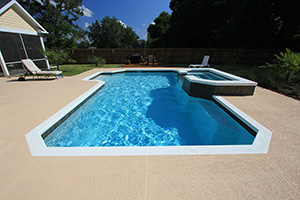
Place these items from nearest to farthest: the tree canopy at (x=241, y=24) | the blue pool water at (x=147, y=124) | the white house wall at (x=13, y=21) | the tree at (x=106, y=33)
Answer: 1. the blue pool water at (x=147, y=124)
2. the white house wall at (x=13, y=21)
3. the tree canopy at (x=241, y=24)
4. the tree at (x=106, y=33)

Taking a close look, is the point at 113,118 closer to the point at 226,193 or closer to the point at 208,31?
the point at 226,193

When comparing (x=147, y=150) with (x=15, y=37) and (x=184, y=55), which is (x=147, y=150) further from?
(x=184, y=55)

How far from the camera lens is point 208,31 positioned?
20.9 metres

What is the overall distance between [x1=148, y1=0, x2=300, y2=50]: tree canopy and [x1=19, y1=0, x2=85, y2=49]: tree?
705 inches

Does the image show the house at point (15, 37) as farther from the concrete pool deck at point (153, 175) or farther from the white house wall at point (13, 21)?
the concrete pool deck at point (153, 175)

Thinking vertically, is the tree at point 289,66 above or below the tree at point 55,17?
below

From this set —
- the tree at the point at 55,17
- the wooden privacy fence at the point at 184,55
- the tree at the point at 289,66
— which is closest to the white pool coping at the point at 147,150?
the tree at the point at 289,66

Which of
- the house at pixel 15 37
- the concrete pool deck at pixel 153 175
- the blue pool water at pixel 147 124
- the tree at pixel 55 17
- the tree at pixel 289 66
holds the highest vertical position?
the tree at pixel 55 17

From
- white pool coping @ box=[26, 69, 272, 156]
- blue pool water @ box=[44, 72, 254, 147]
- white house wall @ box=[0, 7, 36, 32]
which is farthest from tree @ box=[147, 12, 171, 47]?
white pool coping @ box=[26, 69, 272, 156]

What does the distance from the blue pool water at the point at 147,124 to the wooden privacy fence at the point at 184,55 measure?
32.6 ft

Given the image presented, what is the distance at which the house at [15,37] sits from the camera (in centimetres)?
738

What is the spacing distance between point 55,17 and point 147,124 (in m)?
26.5

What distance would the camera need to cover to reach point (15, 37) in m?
8.15

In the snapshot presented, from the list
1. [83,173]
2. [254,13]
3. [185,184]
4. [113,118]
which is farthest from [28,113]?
[254,13]
